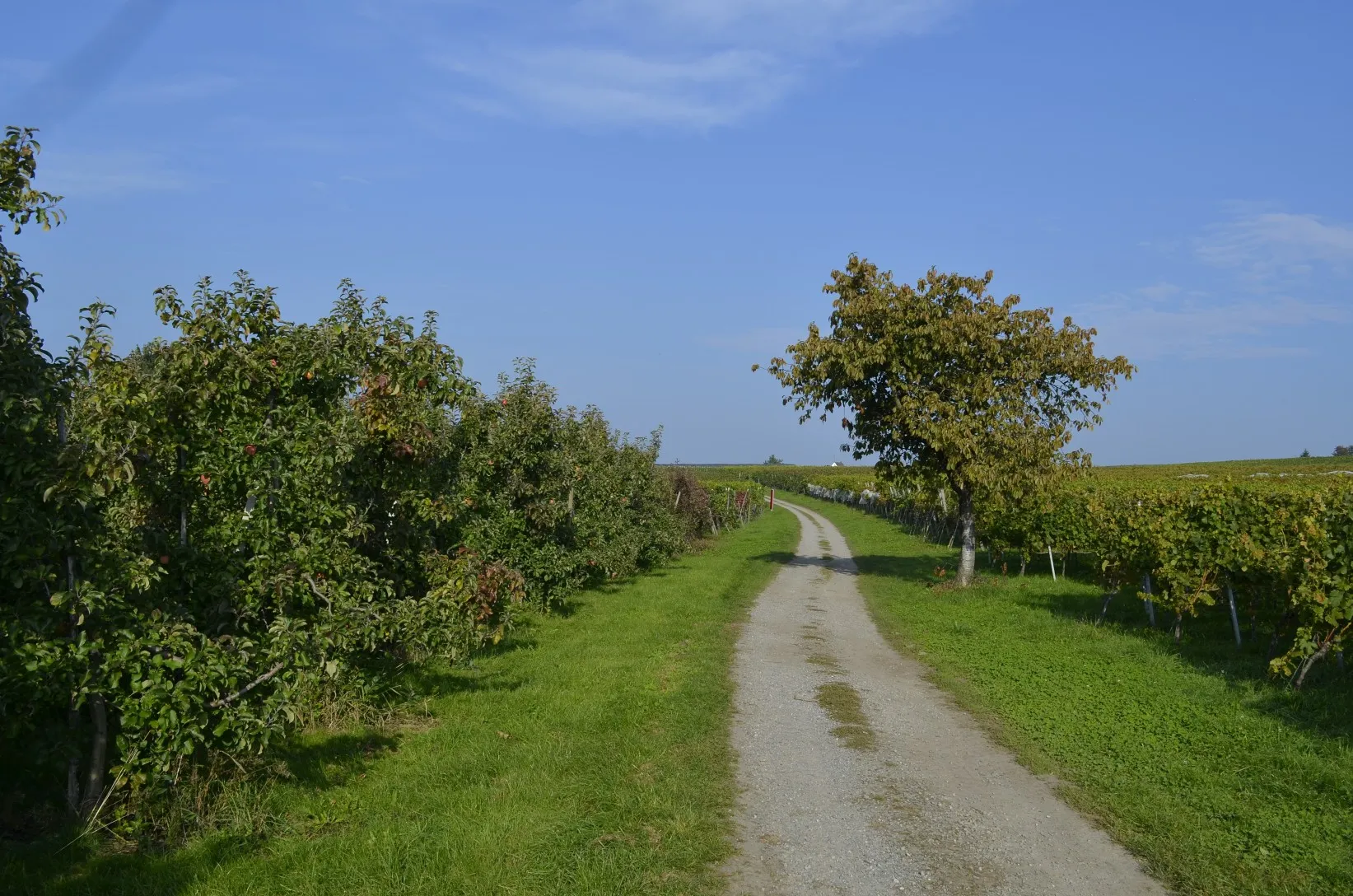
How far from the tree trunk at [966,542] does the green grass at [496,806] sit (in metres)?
10.9

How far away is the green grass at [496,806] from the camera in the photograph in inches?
225

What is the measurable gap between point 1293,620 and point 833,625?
691cm

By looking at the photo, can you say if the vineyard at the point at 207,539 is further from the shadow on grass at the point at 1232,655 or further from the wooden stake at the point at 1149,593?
the wooden stake at the point at 1149,593

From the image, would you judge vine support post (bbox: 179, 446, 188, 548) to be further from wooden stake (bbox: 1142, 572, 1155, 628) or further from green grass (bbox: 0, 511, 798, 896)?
wooden stake (bbox: 1142, 572, 1155, 628)

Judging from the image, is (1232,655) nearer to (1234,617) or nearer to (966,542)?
(1234,617)

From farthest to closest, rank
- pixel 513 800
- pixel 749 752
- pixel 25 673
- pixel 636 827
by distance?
pixel 749 752
pixel 513 800
pixel 636 827
pixel 25 673

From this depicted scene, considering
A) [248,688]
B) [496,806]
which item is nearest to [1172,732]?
[496,806]

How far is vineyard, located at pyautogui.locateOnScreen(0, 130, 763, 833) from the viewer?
570 centimetres

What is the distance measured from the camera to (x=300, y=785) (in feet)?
23.7

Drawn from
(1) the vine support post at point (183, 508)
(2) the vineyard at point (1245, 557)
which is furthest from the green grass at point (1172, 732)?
(1) the vine support post at point (183, 508)

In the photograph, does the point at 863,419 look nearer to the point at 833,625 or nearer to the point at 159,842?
the point at 833,625

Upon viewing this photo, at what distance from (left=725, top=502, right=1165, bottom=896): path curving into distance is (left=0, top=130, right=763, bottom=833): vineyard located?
3.20 m

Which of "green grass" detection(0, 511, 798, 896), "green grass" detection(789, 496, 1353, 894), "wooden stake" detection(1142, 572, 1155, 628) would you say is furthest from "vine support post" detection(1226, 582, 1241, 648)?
"green grass" detection(0, 511, 798, 896)

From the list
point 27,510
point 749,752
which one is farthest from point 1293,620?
point 27,510
